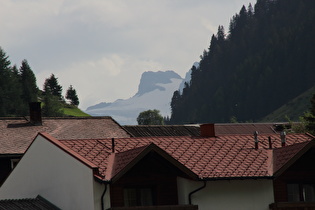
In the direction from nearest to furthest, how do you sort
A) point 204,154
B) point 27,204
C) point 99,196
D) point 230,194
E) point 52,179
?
point 99,196, point 27,204, point 230,194, point 52,179, point 204,154

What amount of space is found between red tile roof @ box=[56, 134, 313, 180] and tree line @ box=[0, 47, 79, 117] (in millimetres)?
114259

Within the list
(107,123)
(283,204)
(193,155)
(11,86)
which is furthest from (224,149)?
(11,86)

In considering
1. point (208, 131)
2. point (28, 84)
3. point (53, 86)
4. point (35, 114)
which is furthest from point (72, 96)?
point (208, 131)

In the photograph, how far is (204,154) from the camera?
89.9 ft

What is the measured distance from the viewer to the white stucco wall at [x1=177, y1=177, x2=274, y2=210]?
2577 cm

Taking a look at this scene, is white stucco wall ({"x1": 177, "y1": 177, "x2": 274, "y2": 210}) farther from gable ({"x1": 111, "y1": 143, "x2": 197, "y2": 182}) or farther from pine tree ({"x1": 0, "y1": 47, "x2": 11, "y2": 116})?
Answer: pine tree ({"x1": 0, "y1": 47, "x2": 11, "y2": 116})

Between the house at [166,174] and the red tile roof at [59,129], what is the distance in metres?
14.2

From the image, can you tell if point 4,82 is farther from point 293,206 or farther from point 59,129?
point 293,206

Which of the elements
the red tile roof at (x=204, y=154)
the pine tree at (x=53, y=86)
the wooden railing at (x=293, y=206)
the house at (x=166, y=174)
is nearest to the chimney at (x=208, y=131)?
the red tile roof at (x=204, y=154)

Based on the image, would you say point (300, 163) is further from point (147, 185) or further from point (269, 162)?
point (147, 185)

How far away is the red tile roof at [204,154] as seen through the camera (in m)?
25.5

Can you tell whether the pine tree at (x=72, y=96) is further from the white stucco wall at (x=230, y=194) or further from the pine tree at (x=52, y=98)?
the white stucco wall at (x=230, y=194)

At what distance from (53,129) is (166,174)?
20.3 meters

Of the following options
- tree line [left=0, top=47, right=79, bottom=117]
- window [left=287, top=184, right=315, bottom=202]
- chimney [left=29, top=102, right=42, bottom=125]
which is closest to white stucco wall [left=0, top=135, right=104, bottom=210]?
window [left=287, top=184, right=315, bottom=202]
